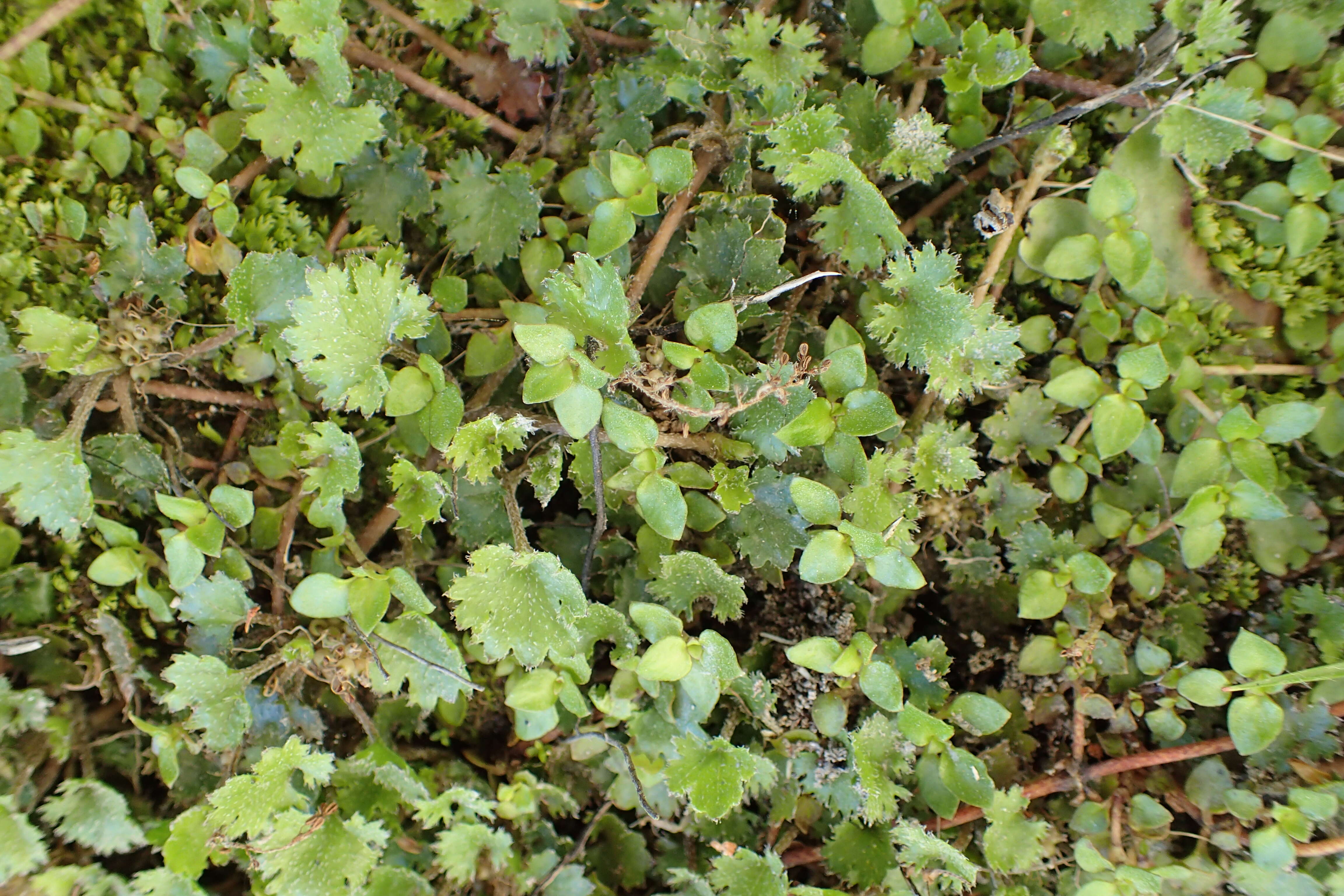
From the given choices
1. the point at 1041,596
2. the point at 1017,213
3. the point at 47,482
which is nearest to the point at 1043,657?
the point at 1041,596

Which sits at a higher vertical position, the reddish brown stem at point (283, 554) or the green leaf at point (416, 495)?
the green leaf at point (416, 495)

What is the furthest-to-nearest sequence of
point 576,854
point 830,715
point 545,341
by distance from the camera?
point 576,854
point 830,715
point 545,341

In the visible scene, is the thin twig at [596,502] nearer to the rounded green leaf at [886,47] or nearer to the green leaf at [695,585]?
the green leaf at [695,585]

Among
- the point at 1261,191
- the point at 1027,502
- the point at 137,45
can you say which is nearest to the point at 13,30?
the point at 137,45

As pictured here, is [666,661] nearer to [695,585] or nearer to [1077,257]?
[695,585]

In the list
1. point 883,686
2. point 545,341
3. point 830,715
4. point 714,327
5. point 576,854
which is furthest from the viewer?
point 576,854

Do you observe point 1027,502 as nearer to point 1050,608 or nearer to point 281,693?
point 1050,608

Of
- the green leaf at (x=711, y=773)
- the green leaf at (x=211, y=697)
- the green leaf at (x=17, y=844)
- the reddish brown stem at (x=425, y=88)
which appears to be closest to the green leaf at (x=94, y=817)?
the green leaf at (x=17, y=844)

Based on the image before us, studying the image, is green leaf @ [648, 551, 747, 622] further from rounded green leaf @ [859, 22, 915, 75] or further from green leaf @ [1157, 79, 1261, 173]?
green leaf @ [1157, 79, 1261, 173]
